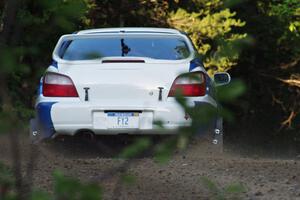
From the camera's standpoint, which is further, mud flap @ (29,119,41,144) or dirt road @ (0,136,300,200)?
dirt road @ (0,136,300,200)

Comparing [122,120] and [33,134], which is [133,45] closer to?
[122,120]

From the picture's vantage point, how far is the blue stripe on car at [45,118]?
7664mm

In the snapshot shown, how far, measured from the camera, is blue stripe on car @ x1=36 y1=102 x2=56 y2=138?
7.66 meters

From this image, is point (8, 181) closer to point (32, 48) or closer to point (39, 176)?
point (32, 48)

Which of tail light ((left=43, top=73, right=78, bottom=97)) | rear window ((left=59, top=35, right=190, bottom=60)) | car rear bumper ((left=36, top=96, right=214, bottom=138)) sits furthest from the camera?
rear window ((left=59, top=35, right=190, bottom=60))

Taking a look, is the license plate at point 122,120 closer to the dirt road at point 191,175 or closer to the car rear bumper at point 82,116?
the car rear bumper at point 82,116

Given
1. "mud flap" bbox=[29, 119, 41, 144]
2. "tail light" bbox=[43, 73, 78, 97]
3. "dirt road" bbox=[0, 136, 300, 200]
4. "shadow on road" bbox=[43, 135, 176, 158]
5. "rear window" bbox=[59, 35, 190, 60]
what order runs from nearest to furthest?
"mud flap" bbox=[29, 119, 41, 144] < "dirt road" bbox=[0, 136, 300, 200] < "tail light" bbox=[43, 73, 78, 97] < "rear window" bbox=[59, 35, 190, 60] < "shadow on road" bbox=[43, 135, 176, 158]

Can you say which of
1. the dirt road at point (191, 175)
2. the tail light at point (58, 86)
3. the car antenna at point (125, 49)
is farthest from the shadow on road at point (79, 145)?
the car antenna at point (125, 49)

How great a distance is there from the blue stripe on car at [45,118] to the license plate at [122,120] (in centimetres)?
63

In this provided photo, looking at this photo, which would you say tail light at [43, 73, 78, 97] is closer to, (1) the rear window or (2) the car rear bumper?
(2) the car rear bumper

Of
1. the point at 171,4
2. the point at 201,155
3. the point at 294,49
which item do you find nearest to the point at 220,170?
the point at 201,155

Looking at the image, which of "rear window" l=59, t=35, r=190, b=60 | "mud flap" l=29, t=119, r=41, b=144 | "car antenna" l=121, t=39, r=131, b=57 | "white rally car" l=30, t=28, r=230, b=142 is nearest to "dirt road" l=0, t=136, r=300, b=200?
"mud flap" l=29, t=119, r=41, b=144

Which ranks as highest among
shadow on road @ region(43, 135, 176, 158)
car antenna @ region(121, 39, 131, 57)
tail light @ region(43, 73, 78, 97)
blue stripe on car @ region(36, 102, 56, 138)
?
car antenna @ region(121, 39, 131, 57)

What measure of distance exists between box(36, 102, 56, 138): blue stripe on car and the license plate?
2.06ft
